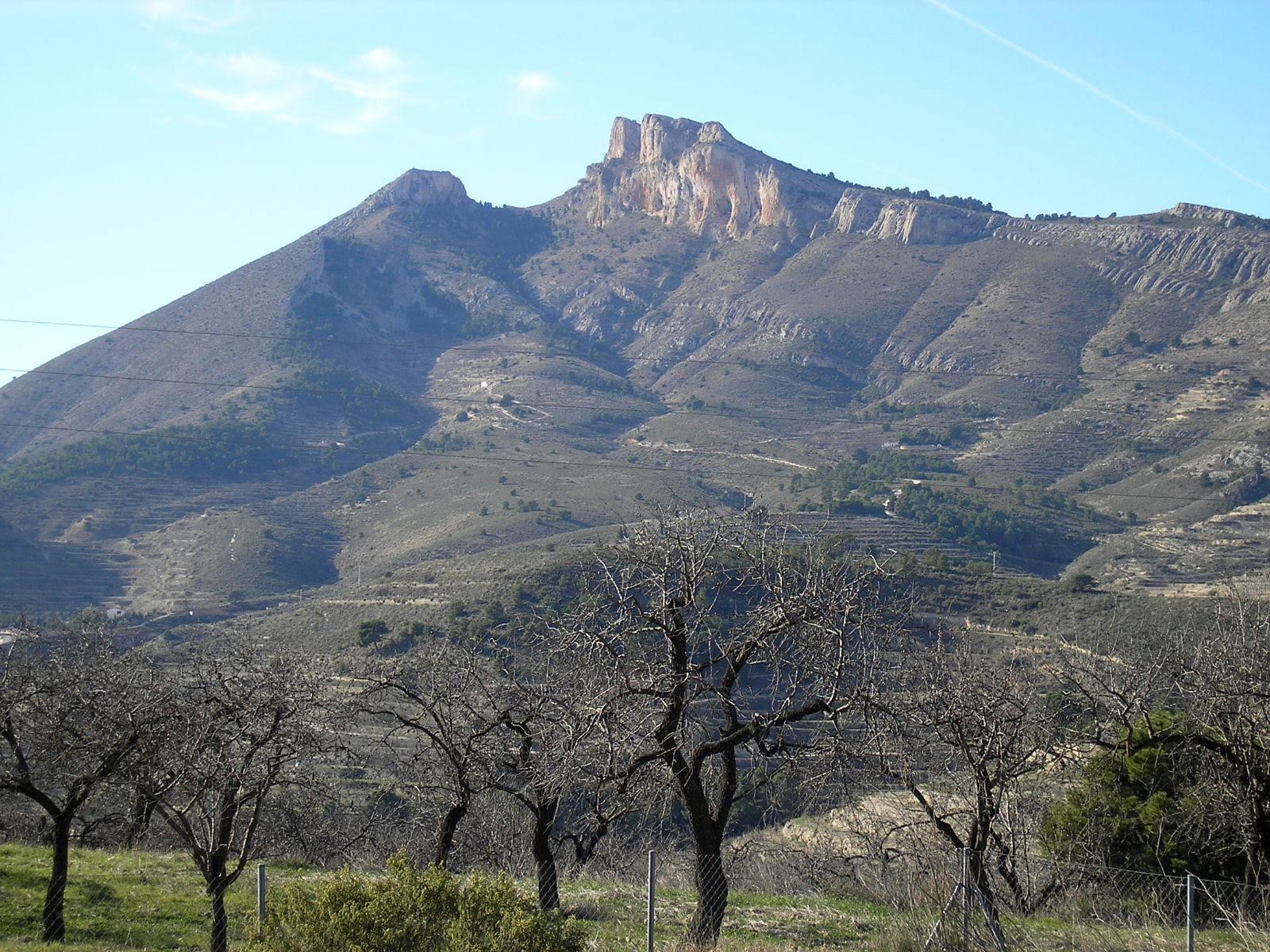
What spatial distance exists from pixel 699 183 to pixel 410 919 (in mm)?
154320

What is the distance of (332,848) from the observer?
62.7ft

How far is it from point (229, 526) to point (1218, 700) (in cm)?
6717

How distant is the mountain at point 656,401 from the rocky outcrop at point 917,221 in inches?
18.7

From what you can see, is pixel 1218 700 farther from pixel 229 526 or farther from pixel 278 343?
pixel 278 343

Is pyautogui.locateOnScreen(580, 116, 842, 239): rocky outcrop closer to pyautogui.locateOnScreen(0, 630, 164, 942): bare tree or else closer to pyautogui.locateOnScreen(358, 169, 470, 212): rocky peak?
pyautogui.locateOnScreen(358, 169, 470, 212): rocky peak

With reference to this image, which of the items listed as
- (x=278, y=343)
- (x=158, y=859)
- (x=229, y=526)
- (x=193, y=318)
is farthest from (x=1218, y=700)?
(x=193, y=318)

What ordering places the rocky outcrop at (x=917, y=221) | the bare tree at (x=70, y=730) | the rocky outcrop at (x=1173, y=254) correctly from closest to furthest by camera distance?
1. the bare tree at (x=70, y=730)
2. the rocky outcrop at (x=1173, y=254)
3. the rocky outcrop at (x=917, y=221)

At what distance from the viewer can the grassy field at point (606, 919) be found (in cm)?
974

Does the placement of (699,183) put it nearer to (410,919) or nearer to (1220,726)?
(1220,726)

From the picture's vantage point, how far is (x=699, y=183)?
155500 mm

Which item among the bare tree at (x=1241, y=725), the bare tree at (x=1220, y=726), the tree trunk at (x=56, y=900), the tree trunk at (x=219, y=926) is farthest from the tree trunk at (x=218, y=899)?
the bare tree at (x=1241, y=725)

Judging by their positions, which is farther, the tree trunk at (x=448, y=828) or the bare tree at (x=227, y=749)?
the tree trunk at (x=448, y=828)

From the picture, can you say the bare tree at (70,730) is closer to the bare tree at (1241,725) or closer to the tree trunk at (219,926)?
the tree trunk at (219,926)

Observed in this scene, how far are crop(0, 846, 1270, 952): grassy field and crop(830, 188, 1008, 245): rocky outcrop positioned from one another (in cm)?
12371
